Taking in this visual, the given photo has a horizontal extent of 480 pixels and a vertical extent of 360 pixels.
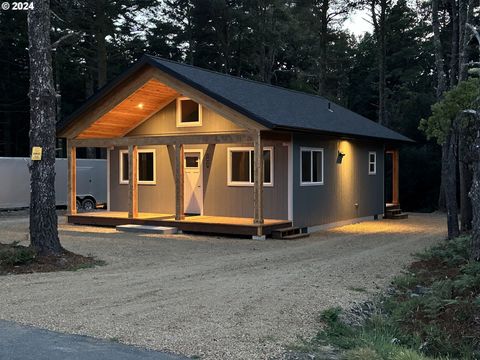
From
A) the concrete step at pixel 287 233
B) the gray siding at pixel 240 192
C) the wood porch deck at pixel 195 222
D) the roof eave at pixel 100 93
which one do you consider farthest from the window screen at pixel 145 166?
the concrete step at pixel 287 233

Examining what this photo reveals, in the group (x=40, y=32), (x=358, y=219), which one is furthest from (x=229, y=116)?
(x=358, y=219)

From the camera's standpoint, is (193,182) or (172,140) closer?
(172,140)

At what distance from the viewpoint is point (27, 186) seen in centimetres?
2170

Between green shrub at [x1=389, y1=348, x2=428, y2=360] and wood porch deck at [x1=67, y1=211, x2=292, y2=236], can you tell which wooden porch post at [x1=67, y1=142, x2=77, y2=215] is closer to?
wood porch deck at [x1=67, y1=211, x2=292, y2=236]

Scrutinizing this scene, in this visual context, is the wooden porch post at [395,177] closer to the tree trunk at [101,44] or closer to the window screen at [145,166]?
the window screen at [145,166]

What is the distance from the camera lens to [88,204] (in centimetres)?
2325

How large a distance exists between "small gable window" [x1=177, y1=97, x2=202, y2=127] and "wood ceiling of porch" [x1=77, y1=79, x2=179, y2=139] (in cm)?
31

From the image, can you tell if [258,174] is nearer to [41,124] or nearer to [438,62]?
[438,62]

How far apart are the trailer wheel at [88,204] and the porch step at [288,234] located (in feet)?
37.7

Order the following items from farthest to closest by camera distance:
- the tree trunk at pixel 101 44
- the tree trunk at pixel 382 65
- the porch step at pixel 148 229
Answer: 1. the tree trunk at pixel 382 65
2. the tree trunk at pixel 101 44
3. the porch step at pixel 148 229

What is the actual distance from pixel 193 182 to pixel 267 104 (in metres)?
3.37

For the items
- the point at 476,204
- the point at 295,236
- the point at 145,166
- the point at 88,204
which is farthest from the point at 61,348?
the point at 88,204

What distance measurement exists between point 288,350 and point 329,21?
90.8 feet

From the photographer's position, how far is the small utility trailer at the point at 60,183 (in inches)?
827
